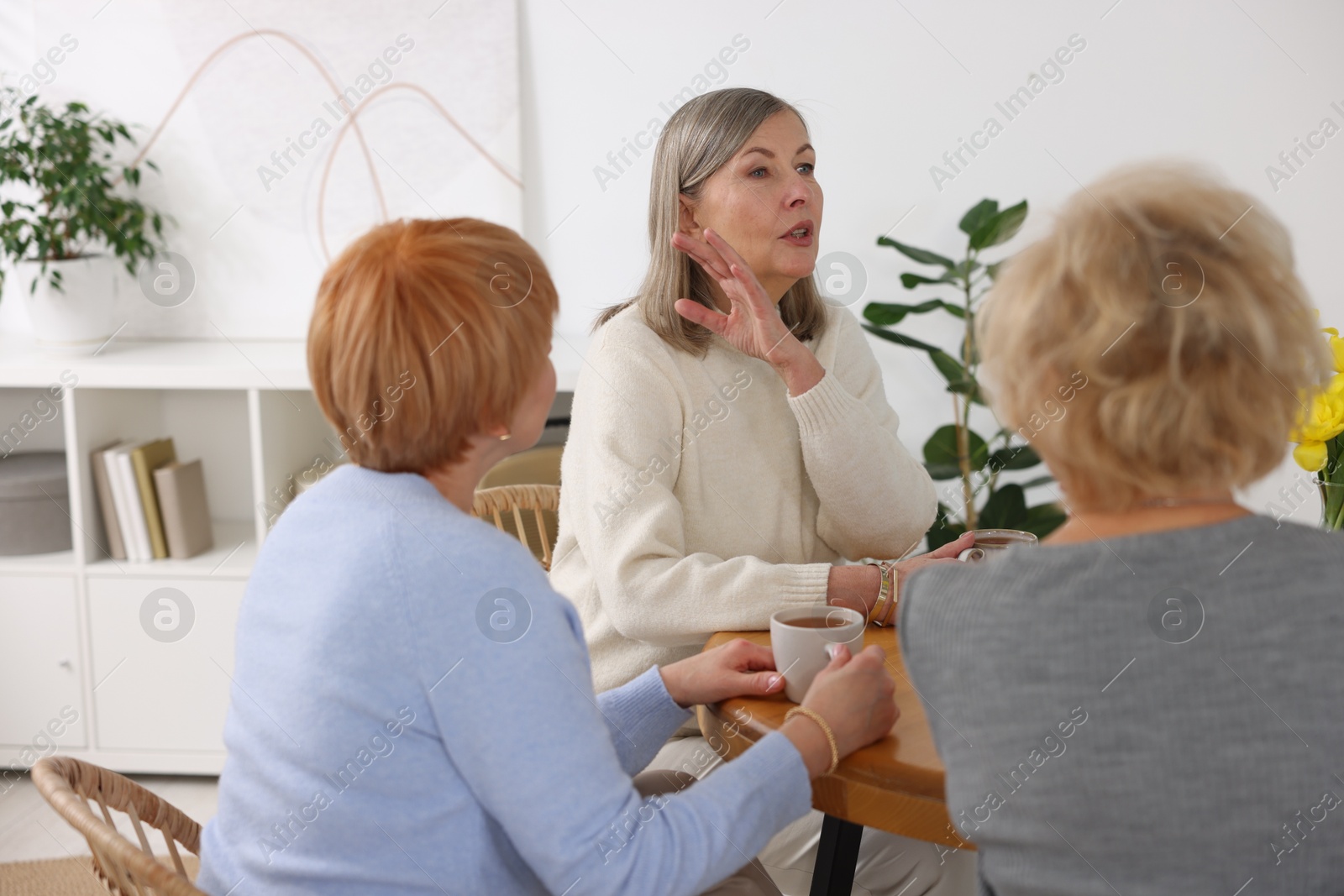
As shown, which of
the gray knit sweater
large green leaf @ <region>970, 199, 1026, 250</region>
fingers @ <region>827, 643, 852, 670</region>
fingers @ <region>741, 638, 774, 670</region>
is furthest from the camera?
large green leaf @ <region>970, 199, 1026, 250</region>

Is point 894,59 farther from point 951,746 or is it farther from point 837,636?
point 951,746

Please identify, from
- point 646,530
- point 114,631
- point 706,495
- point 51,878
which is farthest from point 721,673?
point 114,631

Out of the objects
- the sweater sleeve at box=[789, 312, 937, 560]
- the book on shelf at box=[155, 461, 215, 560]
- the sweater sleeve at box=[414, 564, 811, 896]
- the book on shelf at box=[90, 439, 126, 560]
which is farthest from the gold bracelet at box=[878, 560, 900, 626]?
the book on shelf at box=[90, 439, 126, 560]

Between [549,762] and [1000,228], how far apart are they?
77.9 inches

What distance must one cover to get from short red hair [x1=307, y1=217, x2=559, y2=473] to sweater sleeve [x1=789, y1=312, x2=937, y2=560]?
0.63 m

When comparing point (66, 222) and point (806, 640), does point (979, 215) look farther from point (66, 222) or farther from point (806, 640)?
point (66, 222)

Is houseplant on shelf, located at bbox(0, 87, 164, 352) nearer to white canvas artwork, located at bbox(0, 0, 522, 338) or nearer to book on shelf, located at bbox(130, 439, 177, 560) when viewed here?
white canvas artwork, located at bbox(0, 0, 522, 338)

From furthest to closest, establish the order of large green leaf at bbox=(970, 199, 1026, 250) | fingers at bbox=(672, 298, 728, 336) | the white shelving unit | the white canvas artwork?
the white canvas artwork → the white shelving unit → large green leaf at bbox=(970, 199, 1026, 250) → fingers at bbox=(672, 298, 728, 336)

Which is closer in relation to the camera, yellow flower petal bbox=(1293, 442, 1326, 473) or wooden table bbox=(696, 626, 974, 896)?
wooden table bbox=(696, 626, 974, 896)

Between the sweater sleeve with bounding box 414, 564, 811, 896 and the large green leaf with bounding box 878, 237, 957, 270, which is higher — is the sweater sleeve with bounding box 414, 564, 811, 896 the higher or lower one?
the lower one

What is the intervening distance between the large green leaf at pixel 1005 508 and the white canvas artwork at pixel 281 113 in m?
1.35

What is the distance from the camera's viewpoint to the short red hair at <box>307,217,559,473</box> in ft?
3.17

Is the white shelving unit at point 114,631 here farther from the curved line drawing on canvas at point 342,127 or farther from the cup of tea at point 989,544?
the cup of tea at point 989,544

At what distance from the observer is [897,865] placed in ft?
4.99
